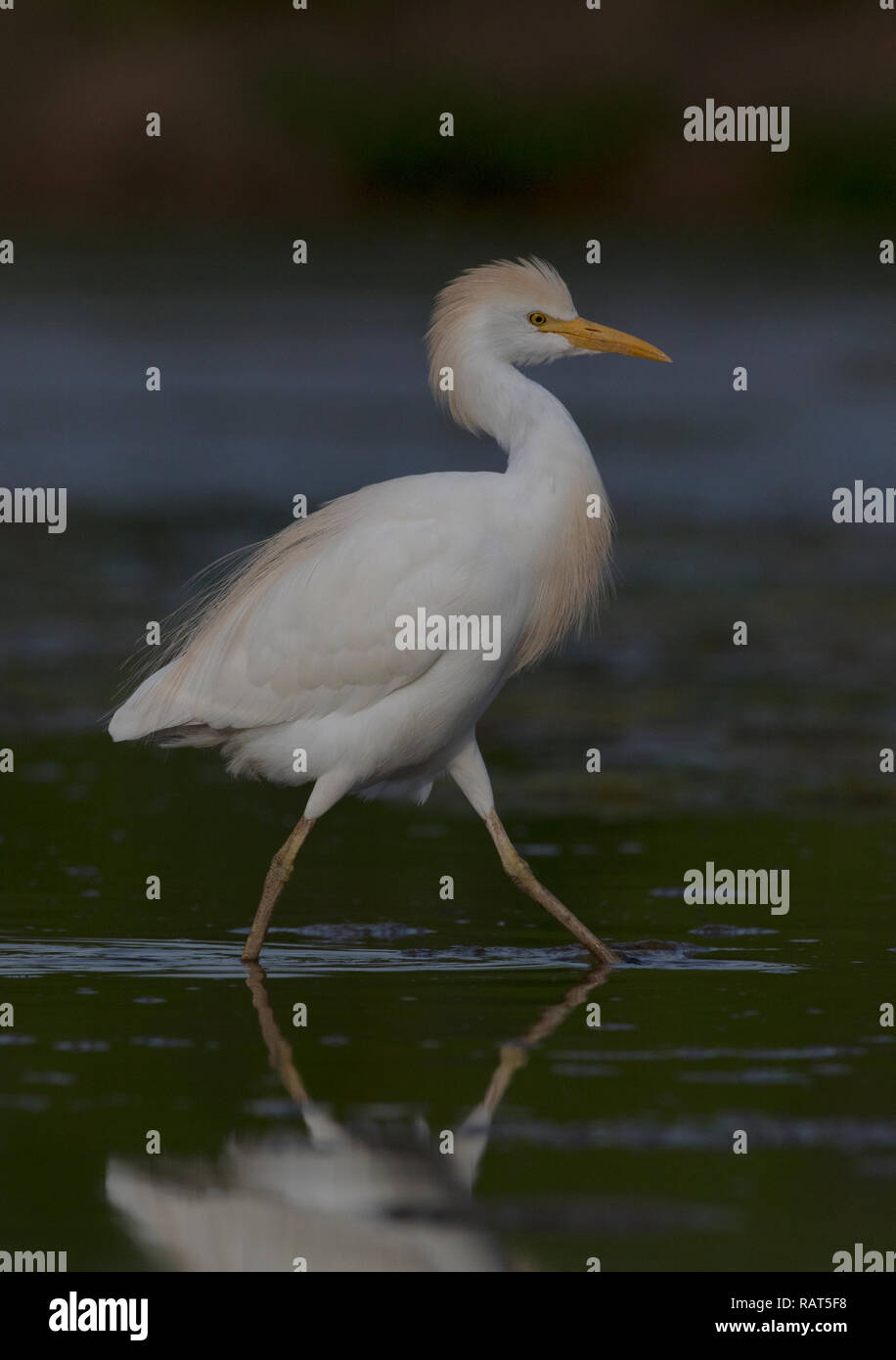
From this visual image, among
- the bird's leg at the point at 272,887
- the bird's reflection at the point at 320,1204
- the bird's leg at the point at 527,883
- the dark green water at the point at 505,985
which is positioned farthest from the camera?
the bird's leg at the point at 527,883

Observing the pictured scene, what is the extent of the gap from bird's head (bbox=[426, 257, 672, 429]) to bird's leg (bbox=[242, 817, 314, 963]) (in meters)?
1.35

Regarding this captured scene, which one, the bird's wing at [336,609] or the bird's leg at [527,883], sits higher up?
the bird's wing at [336,609]

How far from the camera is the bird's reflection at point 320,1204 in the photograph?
183 inches

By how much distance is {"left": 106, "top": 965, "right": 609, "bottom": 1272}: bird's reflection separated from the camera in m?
4.65

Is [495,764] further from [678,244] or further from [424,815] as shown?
[678,244]

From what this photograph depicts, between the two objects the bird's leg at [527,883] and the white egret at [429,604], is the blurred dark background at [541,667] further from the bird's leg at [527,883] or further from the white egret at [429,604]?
the white egret at [429,604]

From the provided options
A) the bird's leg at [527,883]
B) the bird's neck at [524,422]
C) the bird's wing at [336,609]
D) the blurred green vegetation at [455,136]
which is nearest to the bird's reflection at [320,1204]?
the bird's leg at [527,883]

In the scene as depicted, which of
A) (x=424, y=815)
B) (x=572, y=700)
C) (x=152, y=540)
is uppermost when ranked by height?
(x=152, y=540)

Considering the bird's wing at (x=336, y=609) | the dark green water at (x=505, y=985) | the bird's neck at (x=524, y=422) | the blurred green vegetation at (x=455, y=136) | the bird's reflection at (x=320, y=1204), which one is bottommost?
the bird's reflection at (x=320, y=1204)

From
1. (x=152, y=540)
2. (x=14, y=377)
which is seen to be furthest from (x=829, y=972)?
(x=14, y=377)

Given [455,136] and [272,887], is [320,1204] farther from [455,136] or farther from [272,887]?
[455,136]

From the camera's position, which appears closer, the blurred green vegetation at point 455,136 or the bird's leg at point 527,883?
the bird's leg at point 527,883

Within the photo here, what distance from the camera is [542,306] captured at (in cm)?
773

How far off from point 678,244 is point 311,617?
24.9 meters
